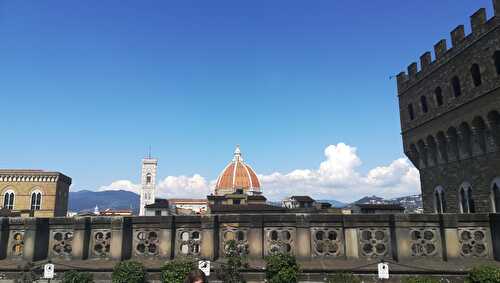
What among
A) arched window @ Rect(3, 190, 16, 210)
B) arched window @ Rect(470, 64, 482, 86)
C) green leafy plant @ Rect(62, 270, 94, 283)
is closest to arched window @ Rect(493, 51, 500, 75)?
arched window @ Rect(470, 64, 482, 86)

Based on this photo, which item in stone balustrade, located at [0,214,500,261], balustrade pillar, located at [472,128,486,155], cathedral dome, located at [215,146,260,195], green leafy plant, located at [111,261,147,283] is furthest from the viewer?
cathedral dome, located at [215,146,260,195]

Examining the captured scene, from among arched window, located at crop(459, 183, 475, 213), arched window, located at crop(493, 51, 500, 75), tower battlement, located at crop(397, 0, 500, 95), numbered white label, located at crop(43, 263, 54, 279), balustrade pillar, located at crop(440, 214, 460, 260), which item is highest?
tower battlement, located at crop(397, 0, 500, 95)

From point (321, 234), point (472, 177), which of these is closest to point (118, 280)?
point (321, 234)

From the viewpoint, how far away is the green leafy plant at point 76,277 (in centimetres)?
1219

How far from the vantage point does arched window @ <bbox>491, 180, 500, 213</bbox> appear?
945 inches

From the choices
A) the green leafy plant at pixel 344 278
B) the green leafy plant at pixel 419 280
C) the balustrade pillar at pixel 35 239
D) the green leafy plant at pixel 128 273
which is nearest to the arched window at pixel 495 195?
the green leafy plant at pixel 419 280

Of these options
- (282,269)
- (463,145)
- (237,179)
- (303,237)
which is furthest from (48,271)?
(237,179)

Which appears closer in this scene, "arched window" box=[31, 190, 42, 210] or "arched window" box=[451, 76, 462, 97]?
"arched window" box=[451, 76, 462, 97]

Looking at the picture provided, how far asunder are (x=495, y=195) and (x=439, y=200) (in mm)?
7662

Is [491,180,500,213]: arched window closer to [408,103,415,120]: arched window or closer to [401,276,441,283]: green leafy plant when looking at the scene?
[408,103,415,120]: arched window

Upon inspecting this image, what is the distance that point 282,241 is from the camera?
14.1 m

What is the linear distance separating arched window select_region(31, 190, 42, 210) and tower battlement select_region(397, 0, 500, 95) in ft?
→ 206

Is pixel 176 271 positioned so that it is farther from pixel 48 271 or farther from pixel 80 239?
pixel 80 239

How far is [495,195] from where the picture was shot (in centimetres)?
2427
